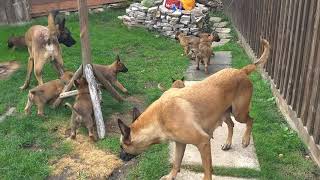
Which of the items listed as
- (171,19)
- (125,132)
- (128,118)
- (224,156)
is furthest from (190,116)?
(171,19)

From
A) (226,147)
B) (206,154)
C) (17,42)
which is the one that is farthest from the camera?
(17,42)

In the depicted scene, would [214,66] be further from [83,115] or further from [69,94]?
[83,115]

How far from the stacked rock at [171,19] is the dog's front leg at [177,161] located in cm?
787

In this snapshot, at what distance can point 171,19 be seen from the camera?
1302cm

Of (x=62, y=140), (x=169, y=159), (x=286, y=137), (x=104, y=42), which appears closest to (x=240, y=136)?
(x=286, y=137)

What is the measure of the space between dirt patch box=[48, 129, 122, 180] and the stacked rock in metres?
7.11

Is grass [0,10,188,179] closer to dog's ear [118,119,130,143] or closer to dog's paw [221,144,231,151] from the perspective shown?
dog's paw [221,144,231,151]

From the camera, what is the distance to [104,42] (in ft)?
41.4

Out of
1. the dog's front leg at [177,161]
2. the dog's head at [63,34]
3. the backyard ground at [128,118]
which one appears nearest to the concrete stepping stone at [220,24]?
the backyard ground at [128,118]

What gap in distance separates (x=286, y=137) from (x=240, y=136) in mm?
742

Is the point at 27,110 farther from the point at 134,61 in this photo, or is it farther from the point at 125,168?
the point at 134,61

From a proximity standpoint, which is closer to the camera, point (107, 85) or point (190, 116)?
point (190, 116)

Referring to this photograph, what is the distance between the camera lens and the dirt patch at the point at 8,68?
10.1 metres

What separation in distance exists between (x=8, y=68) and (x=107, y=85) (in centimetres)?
385
